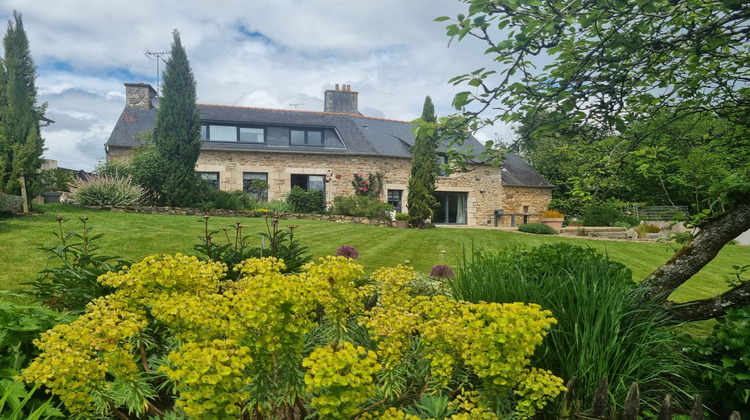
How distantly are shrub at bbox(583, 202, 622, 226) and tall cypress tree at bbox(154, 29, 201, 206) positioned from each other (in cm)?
1733

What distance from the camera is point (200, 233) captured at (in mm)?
9789

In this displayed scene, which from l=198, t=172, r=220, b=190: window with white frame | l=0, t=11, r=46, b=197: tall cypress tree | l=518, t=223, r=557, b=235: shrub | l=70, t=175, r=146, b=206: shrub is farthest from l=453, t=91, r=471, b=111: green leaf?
l=198, t=172, r=220, b=190: window with white frame

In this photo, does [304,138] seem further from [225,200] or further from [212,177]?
[225,200]

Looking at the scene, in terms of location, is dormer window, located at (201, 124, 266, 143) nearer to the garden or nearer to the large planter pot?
the large planter pot

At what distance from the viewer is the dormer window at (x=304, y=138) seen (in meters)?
20.1

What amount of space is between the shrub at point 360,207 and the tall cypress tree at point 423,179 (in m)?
1.26

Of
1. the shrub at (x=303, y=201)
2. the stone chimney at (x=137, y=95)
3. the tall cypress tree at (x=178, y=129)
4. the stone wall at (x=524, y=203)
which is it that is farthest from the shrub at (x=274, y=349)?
the stone chimney at (x=137, y=95)

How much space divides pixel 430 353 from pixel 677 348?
7.20 ft

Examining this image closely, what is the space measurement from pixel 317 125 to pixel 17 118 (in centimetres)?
1124

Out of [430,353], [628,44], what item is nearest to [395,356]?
[430,353]

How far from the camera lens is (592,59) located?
115 inches

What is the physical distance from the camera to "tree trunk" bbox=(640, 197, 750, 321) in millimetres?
3193

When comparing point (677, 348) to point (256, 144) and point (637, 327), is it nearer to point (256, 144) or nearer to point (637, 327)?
point (637, 327)

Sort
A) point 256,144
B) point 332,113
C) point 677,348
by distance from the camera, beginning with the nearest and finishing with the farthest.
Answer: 1. point 677,348
2. point 256,144
3. point 332,113
